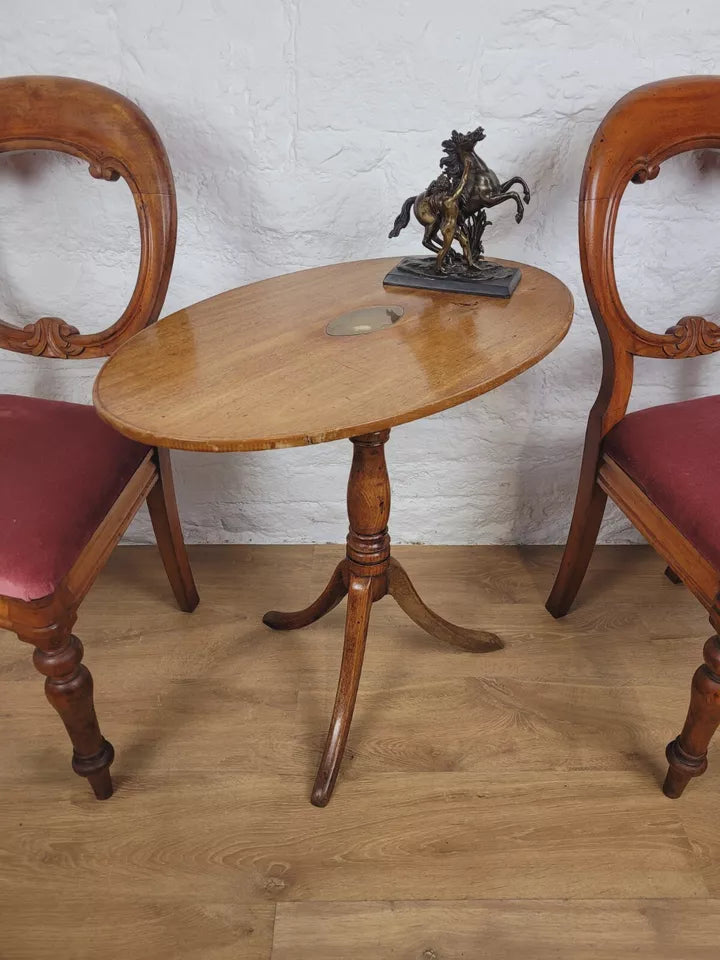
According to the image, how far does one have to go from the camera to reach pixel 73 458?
1322mm

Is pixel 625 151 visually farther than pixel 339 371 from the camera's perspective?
Yes

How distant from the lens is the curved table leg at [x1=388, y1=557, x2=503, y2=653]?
61.9 inches

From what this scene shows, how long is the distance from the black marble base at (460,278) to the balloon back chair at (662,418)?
0.17m

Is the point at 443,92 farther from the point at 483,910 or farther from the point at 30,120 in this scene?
the point at 483,910

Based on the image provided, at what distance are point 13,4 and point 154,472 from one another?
3.11 ft

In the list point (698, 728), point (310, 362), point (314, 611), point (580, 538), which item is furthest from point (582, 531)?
point (310, 362)

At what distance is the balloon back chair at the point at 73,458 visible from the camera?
1.17 metres

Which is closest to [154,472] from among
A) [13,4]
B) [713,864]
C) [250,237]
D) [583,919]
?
[250,237]

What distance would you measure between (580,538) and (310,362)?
0.84 metres

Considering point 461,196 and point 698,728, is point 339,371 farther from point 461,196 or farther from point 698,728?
point 698,728

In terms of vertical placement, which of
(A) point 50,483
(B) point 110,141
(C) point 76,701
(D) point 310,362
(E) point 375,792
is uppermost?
(B) point 110,141

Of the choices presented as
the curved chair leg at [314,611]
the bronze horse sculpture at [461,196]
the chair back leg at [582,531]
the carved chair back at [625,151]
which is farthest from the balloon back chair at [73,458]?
the chair back leg at [582,531]

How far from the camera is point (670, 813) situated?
137cm

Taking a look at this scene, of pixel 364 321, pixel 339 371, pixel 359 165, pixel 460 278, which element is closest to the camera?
pixel 339 371
